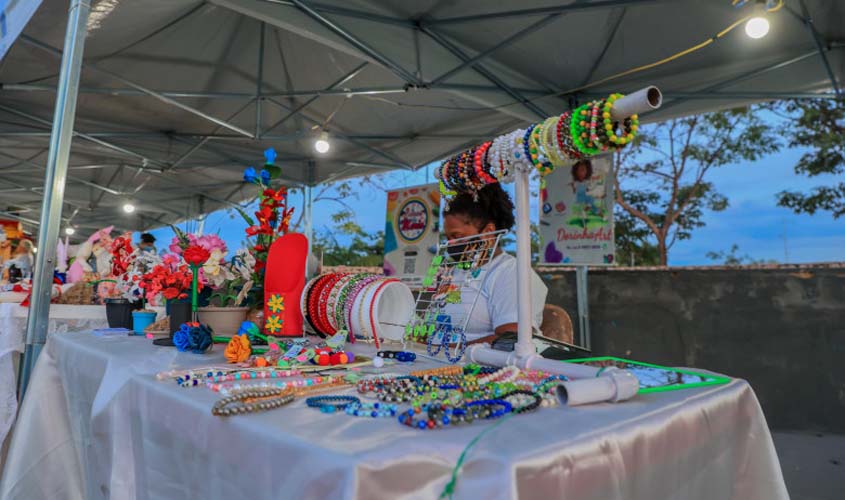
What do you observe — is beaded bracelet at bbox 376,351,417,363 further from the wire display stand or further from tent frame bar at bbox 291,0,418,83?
tent frame bar at bbox 291,0,418,83

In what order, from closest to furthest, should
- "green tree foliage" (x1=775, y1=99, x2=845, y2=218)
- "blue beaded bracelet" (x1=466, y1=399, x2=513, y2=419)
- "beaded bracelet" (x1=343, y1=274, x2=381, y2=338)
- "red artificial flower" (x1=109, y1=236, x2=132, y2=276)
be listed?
"blue beaded bracelet" (x1=466, y1=399, x2=513, y2=419)
"beaded bracelet" (x1=343, y1=274, x2=381, y2=338)
"red artificial flower" (x1=109, y1=236, x2=132, y2=276)
"green tree foliage" (x1=775, y1=99, x2=845, y2=218)

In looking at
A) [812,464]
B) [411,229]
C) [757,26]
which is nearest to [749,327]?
[812,464]

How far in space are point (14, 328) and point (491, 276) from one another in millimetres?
2292

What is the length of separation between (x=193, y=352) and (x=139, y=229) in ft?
43.7

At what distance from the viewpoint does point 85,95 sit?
489 cm

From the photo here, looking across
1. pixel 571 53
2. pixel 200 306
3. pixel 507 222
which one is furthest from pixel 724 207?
pixel 200 306

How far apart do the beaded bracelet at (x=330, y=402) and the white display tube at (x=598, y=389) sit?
11.7 inches

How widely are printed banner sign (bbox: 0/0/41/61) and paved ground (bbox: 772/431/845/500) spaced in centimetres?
421

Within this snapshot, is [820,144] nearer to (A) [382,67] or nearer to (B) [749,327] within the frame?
(B) [749,327]

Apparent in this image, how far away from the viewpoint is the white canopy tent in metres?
3.14

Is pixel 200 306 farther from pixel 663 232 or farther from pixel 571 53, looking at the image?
pixel 663 232

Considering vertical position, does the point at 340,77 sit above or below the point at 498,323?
above

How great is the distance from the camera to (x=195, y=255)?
1504mm

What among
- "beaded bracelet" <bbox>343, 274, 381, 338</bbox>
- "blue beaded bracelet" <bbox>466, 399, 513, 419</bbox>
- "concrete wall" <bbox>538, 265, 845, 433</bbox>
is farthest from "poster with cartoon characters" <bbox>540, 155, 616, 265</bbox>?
"blue beaded bracelet" <bbox>466, 399, 513, 419</bbox>
